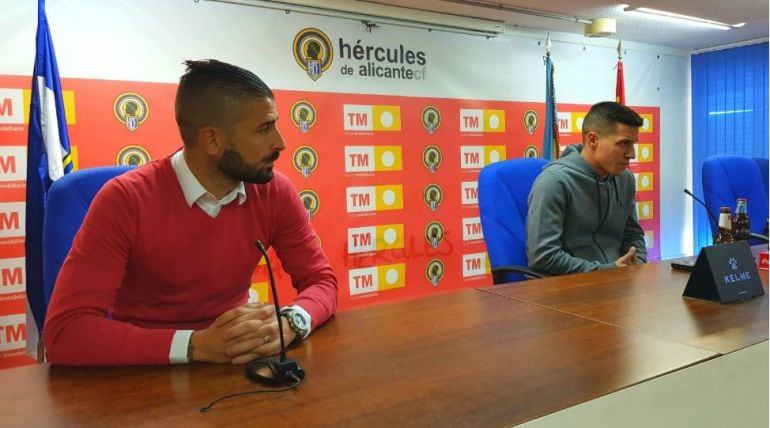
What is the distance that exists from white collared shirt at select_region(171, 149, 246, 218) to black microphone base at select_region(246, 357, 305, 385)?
0.53 meters

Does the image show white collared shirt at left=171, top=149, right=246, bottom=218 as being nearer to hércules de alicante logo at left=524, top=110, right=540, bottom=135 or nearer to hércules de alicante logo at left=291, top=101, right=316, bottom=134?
hércules de alicante logo at left=291, top=101, right=316, bottom=134

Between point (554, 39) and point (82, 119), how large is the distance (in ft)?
Result: 11.2

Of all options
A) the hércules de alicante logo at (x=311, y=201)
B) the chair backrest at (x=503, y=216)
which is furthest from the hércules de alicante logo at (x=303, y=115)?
the chair backrest at (x=503, y=216)

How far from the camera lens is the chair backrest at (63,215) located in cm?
142

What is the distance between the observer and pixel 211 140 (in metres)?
1.44

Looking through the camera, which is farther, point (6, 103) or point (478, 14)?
point (478, 14)

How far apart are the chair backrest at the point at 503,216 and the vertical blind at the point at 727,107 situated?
3.72 metres

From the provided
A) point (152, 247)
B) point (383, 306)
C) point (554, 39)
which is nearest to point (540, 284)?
point (383, 306)

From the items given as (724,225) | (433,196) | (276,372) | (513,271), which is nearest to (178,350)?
(276,372)

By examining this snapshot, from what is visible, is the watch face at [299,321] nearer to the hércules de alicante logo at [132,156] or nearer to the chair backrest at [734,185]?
the hércules de alicante logo at [132,156]

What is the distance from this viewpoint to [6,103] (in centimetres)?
262

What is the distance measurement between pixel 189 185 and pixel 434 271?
110 inches

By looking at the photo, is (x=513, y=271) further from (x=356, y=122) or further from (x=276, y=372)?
(x=356, y=122)

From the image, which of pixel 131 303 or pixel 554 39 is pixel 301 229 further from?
pixel 554 39
